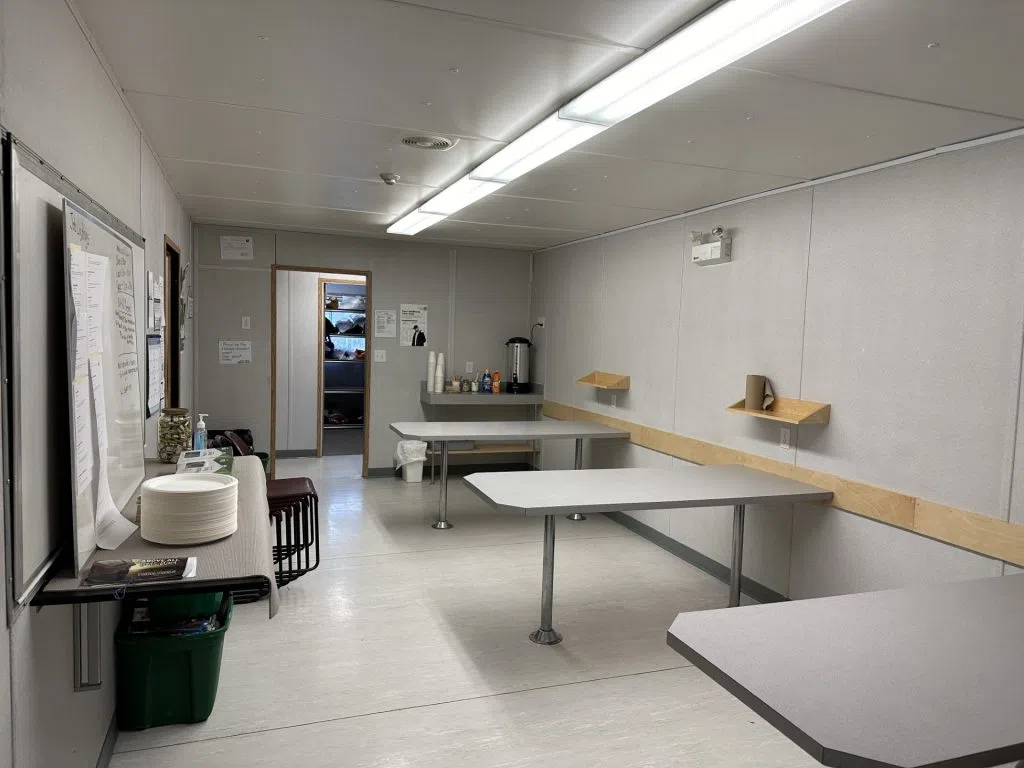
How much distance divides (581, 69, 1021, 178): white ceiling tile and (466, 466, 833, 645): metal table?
5.45 ft

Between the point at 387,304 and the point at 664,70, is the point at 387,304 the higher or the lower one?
the lower one

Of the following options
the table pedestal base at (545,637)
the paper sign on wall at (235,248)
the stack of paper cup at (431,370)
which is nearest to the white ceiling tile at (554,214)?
the stack of paper cup at (431,370)

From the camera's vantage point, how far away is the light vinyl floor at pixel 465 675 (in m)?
2.56

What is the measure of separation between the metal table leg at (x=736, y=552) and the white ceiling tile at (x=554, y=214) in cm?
219

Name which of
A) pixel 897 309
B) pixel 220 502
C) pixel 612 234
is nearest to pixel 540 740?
pixel 220 502

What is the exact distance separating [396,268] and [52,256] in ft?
17.7

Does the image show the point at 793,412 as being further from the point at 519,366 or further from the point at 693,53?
the point at 519,366

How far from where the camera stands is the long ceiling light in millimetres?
1833

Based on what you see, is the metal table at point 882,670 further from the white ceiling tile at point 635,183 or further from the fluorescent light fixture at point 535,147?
the white ceiling tile at point 635,183

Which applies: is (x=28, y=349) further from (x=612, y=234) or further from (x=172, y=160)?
(x=612, y=234)

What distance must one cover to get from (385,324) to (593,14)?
5.37 meters

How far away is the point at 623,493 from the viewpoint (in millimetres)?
3479

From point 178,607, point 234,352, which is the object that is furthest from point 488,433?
point 178,607

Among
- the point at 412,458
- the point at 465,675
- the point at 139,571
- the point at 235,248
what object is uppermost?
the point at 235,248
